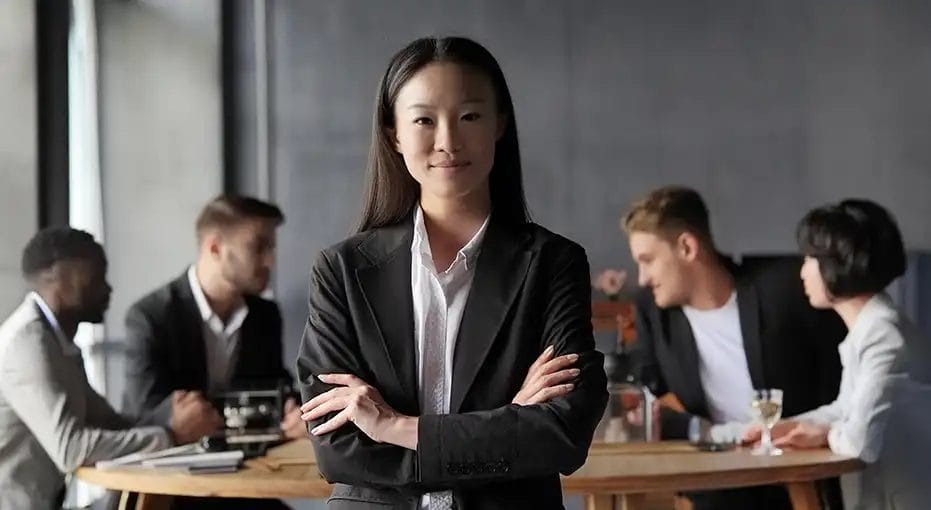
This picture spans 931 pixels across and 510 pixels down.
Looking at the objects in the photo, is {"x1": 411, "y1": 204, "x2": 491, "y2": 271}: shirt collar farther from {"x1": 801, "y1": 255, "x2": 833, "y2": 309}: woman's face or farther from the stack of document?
{"x1": 801, "y1": 255, "x2": 833, "y2": 309}: woman's face

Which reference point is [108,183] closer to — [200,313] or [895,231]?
[200,313]

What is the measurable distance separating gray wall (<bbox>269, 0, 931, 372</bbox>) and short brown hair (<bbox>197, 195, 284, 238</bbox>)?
6 centimetres

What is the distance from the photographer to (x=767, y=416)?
2492 millimetres

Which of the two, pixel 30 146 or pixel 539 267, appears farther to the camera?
pixel 30 146

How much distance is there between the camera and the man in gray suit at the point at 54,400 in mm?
2613

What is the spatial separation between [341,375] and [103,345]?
6.10 feet

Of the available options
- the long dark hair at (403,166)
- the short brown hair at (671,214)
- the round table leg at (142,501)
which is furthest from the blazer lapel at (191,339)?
the long dark hair at (403,166)

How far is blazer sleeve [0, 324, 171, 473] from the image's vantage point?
8.46ft

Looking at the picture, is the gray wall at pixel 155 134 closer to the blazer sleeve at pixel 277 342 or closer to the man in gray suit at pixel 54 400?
the man in gray suit at pixel 54 400

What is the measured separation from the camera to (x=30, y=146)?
2.82m

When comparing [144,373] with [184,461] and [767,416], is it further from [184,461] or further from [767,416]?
[767,416]

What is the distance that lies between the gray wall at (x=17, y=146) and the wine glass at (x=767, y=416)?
1.80 m

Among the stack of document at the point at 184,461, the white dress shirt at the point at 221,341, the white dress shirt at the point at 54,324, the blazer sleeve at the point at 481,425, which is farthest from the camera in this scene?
the white dress shirt at the point at 221,341

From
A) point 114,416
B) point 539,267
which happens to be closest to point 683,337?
point 114,416
